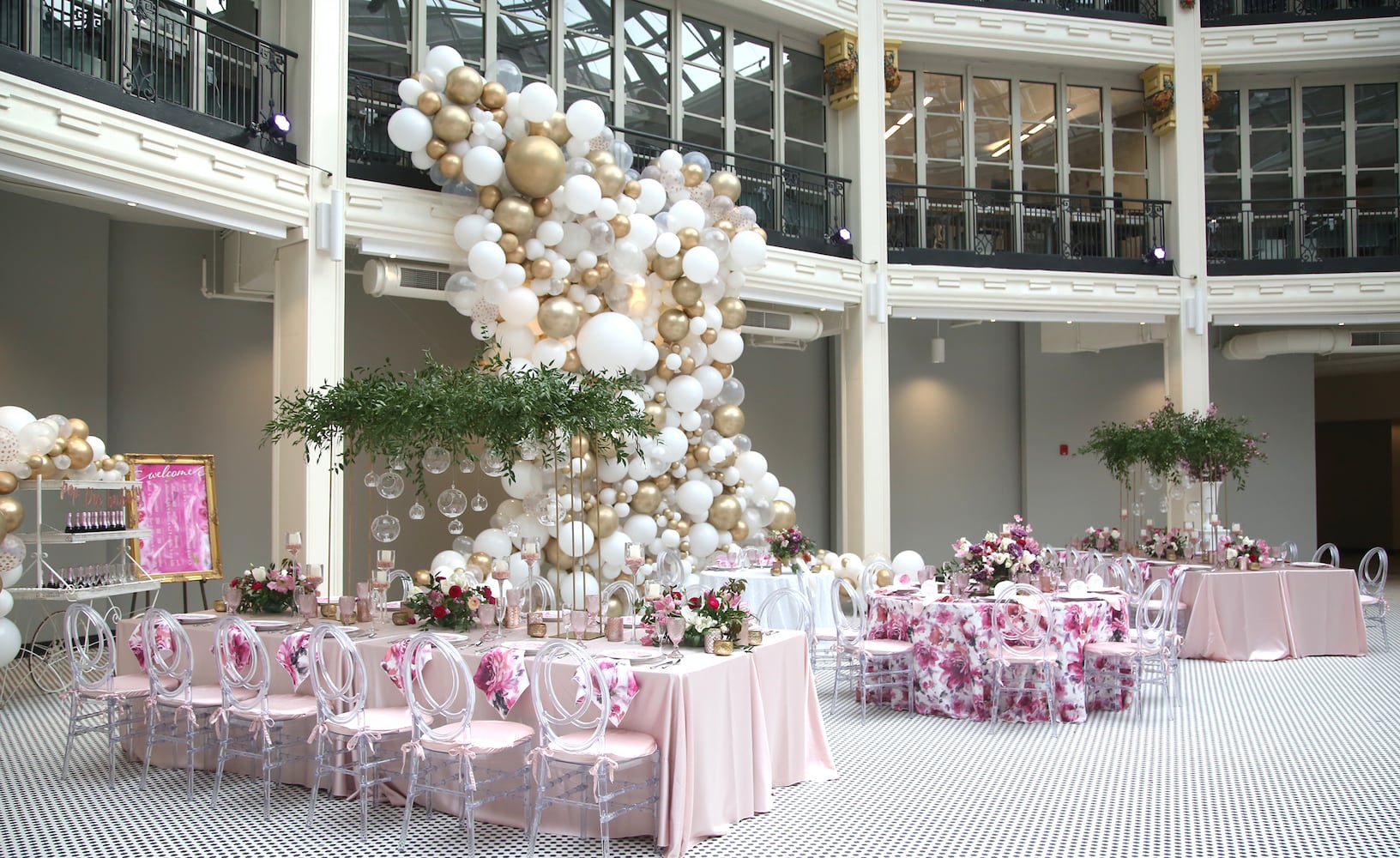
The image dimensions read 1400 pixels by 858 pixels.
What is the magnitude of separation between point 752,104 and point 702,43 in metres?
0.92

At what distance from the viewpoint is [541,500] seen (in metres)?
8.96

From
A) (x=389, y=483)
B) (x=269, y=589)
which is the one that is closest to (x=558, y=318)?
(x=389, y=483)

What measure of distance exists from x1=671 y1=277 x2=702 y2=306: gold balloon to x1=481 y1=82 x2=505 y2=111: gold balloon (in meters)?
2.07

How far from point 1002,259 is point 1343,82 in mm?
5367

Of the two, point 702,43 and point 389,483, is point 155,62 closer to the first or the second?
point 389,483

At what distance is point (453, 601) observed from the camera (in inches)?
236

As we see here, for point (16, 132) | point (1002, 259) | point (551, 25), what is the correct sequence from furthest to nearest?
point (1002, 259)
point (551, 25)
point (16, 132)

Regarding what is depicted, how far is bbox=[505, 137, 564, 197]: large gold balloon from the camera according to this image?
8.83m

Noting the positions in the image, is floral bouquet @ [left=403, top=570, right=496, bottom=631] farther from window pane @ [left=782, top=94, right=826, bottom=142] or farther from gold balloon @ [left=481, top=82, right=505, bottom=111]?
window pane @ [left=782, top=94, right=826, bottom=142]

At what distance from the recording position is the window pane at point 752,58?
1302cm

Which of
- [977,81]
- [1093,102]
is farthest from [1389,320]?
[977,81]

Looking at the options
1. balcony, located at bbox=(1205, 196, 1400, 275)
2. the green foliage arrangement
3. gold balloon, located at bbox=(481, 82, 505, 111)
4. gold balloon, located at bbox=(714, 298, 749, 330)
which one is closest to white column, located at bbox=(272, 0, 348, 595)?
gold balloon, located at bbox=(481, 82, 505, 111)

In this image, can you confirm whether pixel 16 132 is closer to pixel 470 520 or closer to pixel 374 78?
pixel 374 78

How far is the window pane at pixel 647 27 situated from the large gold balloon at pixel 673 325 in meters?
3.87
